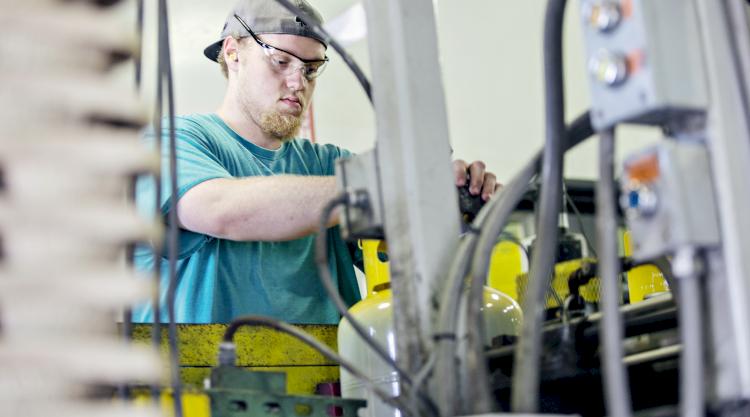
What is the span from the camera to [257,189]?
5.37 feet

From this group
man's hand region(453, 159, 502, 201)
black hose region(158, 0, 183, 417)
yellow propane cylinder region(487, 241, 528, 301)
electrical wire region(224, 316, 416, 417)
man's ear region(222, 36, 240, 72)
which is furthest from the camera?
man's ear region(222, 36, 240, 72)

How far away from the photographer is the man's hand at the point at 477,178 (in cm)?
125

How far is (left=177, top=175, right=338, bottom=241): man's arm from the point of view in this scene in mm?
1591

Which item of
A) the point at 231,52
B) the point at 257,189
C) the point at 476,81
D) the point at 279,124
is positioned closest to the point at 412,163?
the point at 257,189

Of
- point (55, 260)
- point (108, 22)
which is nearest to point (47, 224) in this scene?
point (55, 260)

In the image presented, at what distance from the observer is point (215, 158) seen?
76.9 inches

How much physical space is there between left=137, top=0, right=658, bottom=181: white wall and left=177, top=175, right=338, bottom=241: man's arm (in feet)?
5.10

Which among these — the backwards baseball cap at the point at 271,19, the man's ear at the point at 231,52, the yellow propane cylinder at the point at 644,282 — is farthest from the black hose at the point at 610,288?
the man's ear at the point at 231,52

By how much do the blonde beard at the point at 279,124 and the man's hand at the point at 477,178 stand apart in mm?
965

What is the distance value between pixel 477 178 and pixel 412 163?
321 millimetres

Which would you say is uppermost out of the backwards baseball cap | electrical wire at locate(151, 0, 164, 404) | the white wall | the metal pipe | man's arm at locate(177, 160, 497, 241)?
the white wall

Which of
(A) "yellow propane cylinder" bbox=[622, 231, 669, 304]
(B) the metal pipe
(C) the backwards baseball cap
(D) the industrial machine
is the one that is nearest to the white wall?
(C) the backwards baseball cap

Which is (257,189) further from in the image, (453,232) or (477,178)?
(453,232)

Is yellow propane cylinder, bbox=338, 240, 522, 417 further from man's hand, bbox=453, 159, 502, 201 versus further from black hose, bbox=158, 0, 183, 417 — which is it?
black hose, bbox=158, 0, 183, 417
